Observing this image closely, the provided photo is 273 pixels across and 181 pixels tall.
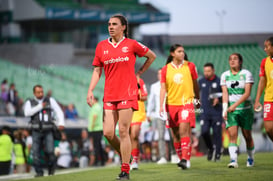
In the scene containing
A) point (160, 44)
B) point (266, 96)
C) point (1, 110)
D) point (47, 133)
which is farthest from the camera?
point (160, 44)

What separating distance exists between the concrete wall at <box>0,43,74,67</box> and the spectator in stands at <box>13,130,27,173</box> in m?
23.2

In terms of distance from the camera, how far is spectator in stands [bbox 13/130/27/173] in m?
20.4

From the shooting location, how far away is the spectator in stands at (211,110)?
655 inches

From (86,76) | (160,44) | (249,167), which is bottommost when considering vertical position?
(249,167)

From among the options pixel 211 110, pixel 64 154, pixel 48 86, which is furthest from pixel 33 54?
pixel 211 110

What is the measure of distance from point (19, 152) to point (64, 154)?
2374mm

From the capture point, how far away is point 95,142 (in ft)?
70.3

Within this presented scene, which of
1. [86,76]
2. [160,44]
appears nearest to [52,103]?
[86,76]

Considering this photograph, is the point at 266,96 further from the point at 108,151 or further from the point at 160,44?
the point at 160,44

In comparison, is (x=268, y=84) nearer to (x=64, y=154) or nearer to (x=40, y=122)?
(x=40, y=122)

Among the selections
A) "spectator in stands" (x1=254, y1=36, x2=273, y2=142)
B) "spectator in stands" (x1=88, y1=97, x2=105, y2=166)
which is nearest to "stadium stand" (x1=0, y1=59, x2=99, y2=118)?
"spectator in stands" (x1=88, y1=97, x2=105, y2=166)

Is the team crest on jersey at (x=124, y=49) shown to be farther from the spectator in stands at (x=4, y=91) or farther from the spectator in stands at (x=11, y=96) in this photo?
the spectator in stands at (x=4, y=91)

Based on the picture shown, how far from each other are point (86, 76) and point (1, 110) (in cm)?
1296

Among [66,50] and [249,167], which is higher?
[66,50]
